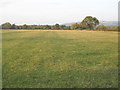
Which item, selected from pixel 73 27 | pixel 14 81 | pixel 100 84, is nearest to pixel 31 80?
pixel 14 81

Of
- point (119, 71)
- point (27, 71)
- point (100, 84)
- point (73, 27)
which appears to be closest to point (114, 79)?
point (100, 84)

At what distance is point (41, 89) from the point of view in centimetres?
531

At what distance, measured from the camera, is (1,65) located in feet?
27.8

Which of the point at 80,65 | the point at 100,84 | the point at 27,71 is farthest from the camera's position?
the point at 80,65

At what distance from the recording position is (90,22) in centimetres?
11250

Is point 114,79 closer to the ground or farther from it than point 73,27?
closer to the ground

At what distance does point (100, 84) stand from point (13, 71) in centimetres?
374

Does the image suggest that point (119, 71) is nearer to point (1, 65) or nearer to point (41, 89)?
point (41, 89)

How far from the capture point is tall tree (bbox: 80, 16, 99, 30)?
11119cm

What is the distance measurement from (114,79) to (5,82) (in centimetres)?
390

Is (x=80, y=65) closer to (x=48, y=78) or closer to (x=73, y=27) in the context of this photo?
(x=48, y=78)

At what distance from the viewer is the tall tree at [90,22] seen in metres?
111

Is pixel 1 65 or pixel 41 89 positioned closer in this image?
pixel 41 89

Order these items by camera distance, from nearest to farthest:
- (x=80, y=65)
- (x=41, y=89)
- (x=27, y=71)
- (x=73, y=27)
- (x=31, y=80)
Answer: (x=41, y=89) < (x=31, y=80) < (x=27, y=71) < (x=80, y=65) < (x=73, y=27)
